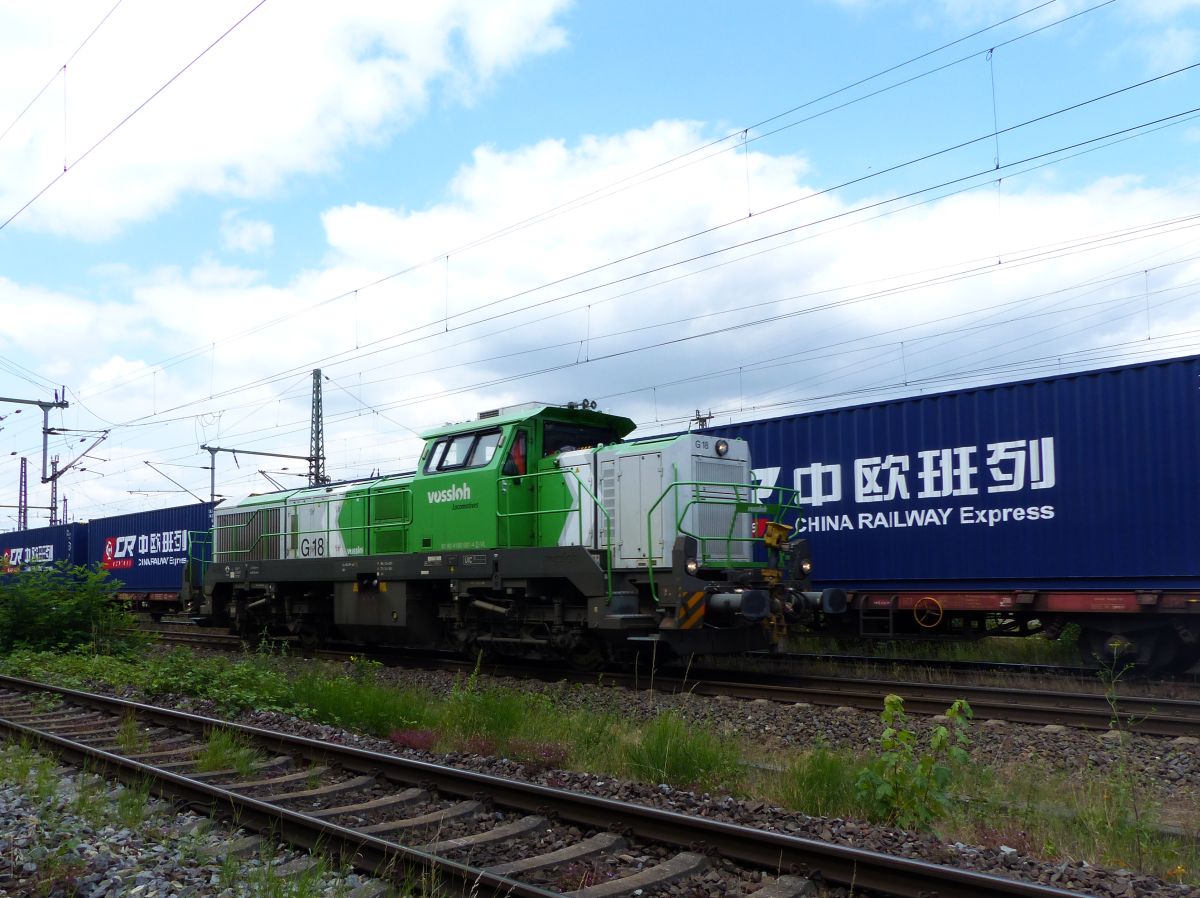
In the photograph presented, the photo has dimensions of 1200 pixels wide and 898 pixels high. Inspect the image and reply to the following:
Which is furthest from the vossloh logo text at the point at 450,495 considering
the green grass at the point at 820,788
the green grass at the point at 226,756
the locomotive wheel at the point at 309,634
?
the green grass at the point at 820,788

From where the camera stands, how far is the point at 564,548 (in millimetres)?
10375

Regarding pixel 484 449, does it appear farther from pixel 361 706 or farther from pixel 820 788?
pixel 820 788

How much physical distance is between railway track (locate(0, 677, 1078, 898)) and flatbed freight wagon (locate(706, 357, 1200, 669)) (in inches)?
292

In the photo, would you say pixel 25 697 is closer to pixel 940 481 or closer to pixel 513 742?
pixel 513 742

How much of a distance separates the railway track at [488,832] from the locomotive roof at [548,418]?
5.33 metres

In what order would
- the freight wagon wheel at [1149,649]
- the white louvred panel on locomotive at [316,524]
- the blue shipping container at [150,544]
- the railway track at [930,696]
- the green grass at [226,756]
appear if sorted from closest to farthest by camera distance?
1. the green grass at [226,756]
2. the railway track at [930,696]
3. the freight wagon wheel at [1149,649]
4. the white louvred panel on locomotive at [316,524]
5. the blue shipping container at [150,544]

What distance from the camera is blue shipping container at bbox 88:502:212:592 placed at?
22.3 m

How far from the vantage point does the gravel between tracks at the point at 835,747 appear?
Result: 4289 millimetres

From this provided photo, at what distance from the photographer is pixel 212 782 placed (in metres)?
6.04

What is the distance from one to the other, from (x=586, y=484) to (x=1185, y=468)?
21.4ft

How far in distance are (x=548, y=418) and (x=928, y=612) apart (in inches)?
217

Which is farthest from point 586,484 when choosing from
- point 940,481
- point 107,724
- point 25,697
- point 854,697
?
point 25,697

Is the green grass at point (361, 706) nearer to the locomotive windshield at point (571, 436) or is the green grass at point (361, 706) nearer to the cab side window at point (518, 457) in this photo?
the cab side window at point (518, 457)

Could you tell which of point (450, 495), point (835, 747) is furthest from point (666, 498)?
point (835, 747)
